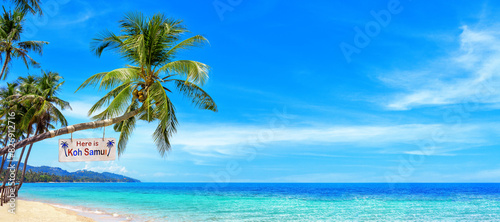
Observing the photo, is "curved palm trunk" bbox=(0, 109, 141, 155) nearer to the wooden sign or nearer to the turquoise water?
the wooden sign

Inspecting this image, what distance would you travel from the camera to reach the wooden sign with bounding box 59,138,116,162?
6234mm

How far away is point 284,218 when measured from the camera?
59.6ft

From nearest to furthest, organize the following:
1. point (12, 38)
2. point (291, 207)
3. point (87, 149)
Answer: point (87, 149)
point (12, 38)
point (291, 207)

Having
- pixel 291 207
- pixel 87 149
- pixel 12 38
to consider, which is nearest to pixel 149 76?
pixel 87 149

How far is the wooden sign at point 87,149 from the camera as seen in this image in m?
6.23

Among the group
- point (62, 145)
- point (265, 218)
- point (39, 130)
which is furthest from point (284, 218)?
point (39, 130)

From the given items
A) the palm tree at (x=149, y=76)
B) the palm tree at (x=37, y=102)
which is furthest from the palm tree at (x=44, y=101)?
the palm tree at (x=149, y=76)

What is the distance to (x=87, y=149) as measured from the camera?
20.7 ft

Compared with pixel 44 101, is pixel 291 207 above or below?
below

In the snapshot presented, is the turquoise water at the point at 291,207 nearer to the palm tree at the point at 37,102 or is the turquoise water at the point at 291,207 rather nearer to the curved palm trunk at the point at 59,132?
the palm tree at the point at 37,102

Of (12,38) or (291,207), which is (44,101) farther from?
(291,207)

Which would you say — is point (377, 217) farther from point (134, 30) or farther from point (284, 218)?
point (134, 30)

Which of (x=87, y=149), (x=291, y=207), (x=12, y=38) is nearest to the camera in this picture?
(x=87, y=149)

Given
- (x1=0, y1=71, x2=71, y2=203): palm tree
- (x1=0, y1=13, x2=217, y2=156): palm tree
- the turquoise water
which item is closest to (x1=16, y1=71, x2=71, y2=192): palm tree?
(x1=0, y1=71, x2=71, y2=203): palm tree
